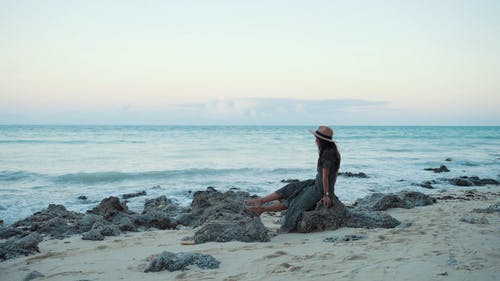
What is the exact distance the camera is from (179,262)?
484cm

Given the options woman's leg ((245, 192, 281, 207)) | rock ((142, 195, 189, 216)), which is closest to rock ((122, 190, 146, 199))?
rock ((142, 195, 189, 216))

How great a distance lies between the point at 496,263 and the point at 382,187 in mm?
11720

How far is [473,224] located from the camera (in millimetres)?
6570

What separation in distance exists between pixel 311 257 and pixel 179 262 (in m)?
1.52

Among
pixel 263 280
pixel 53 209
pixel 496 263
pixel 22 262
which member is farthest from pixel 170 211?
pixel 496 263

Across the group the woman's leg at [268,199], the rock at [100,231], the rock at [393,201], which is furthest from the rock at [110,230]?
the rock at [393,201]

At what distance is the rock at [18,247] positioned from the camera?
602 cm

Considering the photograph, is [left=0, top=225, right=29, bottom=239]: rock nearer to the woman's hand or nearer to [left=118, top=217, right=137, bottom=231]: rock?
[left=118, top=217, right=137, bottom=231]: rock

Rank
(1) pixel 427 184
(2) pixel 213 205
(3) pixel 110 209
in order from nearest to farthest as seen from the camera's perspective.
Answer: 1. (2) pixel 213 205
2. (3) pixel 110 209
3. (1) pixel 427 184

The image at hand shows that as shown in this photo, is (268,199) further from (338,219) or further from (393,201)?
(393,201)

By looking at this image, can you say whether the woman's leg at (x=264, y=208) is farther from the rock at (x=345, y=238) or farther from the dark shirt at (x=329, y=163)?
the rock at (x=345, y=238)

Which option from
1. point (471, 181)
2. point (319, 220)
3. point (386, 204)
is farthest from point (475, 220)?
point (471, 181)

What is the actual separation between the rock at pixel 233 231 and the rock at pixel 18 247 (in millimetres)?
2485

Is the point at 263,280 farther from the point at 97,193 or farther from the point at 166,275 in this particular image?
the point at 97,193
